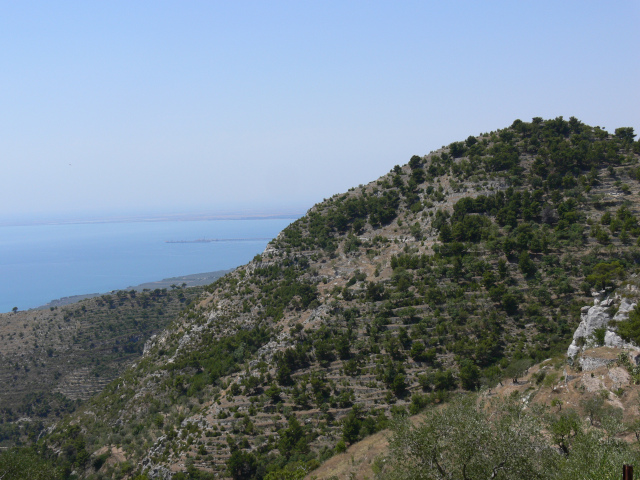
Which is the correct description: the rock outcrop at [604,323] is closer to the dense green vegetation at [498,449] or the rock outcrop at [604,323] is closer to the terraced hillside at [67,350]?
the dense green vegetation at [498,449]

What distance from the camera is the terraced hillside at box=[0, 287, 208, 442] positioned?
50125mm

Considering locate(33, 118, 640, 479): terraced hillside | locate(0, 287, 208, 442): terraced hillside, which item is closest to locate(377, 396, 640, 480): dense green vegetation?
locate(33, 118, 640, 479): terraced hillside

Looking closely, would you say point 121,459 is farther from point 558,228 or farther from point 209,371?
point 558,228

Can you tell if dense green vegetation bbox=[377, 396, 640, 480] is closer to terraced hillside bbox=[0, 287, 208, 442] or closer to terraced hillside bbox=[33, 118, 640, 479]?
terraced hillside bbox=[33, 118, 640, 479]

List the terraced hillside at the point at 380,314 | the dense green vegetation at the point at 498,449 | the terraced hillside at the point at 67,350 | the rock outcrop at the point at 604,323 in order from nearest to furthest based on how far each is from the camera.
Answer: the dense green vegetation at the point at 498,449, the rock outcrop at the point at 604,323, the terraced hillside at the point at 380,314, the terraced hillside at the point at 67,350

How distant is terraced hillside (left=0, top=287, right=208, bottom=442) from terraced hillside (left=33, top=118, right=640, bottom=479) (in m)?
12.9

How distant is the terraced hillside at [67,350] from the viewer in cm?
5012

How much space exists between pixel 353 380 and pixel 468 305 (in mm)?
11628

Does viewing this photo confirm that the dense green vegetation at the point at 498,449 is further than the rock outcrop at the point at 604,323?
No

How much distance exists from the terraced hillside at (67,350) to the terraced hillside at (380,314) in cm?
1293

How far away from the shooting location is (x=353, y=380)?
2972 centimetres

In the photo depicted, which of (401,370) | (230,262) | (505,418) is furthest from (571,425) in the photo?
(230,262)

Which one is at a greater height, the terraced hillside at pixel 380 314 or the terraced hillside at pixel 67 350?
the terraced hillside at pixel 380 314

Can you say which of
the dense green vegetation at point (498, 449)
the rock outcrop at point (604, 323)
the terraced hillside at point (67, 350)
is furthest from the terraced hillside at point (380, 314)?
the terraced hillside at point (67, 350)
